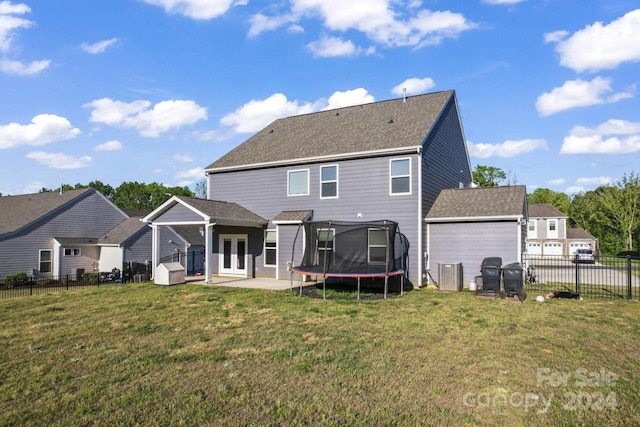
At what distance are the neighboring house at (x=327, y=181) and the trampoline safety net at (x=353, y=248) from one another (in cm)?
79

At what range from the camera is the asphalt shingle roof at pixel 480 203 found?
13.6 m

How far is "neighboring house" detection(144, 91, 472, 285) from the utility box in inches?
62.0

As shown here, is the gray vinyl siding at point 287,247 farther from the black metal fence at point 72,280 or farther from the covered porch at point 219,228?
the black metal fence at point 72,280

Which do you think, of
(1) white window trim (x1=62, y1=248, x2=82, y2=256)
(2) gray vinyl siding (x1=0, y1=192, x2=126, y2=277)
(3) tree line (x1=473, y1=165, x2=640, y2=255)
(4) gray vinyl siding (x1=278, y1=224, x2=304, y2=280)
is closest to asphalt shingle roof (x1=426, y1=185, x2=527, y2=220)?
(4) gray vinyl siding (x1=278, y1=224, x2=304, y2=280)

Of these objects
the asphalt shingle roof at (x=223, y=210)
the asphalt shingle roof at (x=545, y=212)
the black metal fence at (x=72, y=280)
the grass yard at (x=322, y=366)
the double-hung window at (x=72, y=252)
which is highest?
the asphalt shingle roof at (x=545, y=212)

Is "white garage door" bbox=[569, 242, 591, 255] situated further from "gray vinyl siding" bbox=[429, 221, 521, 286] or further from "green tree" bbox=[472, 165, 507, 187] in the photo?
"gray vinyl siding" bbox=[429, 221, 521, 286]

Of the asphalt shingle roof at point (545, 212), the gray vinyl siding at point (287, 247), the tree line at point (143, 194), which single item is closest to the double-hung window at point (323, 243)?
the gray vinyl siding at point (287, 247)

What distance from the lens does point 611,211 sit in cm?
4519

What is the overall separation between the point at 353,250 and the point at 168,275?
7439mm

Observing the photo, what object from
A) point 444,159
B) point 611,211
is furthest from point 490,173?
point 444,159

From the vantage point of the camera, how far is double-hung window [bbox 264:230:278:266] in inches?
656

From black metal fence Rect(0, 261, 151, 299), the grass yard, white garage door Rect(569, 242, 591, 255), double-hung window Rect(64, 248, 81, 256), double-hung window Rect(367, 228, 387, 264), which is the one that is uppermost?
double-hung window Rect(367, 228, 387, 264)

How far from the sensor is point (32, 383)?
4.84 m

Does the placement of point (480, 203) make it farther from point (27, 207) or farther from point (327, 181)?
point (27, 207)
